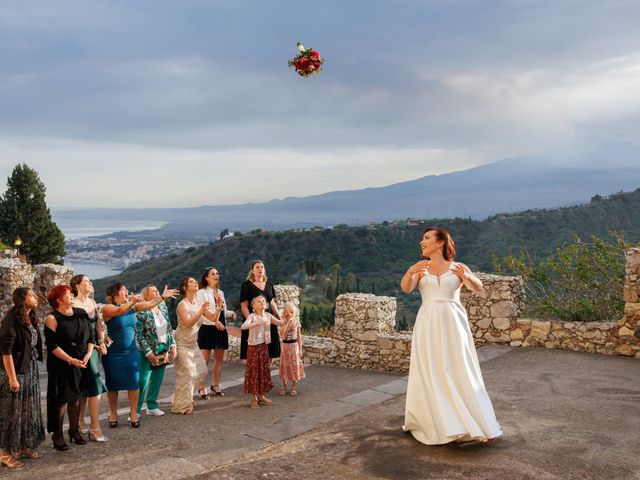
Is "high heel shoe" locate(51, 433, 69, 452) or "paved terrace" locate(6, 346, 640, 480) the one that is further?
"high heel shoe" locate(51, 433, 69, 452)

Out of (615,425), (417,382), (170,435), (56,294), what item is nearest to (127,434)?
(170,435)

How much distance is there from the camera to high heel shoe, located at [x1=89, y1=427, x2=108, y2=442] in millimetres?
5969

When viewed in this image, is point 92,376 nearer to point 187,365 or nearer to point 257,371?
point 187,365

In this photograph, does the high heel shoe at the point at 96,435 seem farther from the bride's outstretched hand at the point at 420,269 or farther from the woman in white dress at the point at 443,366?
the bride's outstretched hand at the point at 420,269

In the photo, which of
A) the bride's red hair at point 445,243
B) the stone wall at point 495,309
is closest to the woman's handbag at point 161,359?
the bride's red hair at point 445,243

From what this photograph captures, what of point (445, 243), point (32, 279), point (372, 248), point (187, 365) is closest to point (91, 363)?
point (187, 365)

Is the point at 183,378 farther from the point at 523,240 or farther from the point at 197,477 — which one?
the point at 523,240

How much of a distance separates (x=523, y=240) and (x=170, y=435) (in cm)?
4755

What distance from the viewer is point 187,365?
7246mm

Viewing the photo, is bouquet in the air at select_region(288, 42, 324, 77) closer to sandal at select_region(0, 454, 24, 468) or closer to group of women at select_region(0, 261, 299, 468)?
group of women at select_region(0, 261, 299, 468)

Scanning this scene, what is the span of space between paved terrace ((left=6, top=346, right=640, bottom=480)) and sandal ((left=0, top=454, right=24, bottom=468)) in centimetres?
A: 8

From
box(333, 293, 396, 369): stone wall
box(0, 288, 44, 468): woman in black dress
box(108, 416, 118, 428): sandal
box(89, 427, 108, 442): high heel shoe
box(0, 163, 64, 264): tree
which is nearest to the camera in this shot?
box(0, 288, 44, 468): woman in black dress

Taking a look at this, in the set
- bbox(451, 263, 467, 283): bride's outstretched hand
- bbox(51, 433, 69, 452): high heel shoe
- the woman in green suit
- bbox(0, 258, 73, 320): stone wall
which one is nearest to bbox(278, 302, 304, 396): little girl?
the woman in green suit

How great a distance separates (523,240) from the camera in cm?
Result: 4928
